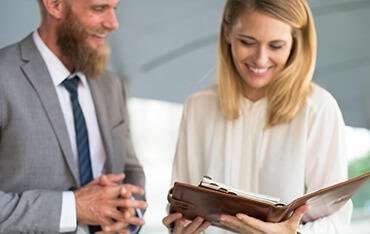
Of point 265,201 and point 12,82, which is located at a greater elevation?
point 12,82

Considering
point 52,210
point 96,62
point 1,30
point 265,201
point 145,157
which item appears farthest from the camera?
point 145,157

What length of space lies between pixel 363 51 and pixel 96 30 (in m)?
3.07

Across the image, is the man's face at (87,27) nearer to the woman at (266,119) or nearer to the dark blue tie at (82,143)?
the dark blue tie at (82,143)

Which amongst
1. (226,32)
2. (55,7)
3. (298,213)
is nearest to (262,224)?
(298,213)

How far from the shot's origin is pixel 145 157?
367cm

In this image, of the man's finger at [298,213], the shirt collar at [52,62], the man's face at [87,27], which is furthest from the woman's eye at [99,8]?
the man's finger at [298,213]

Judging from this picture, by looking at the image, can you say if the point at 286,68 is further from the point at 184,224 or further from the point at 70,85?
the point at 70,85

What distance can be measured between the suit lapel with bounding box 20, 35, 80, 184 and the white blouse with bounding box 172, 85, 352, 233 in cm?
48

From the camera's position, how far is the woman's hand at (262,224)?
1275 millimetres

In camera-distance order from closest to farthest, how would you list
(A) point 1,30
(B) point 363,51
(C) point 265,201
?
(C) point 265,201 → (A) point 1,30 → (B) point 363,51

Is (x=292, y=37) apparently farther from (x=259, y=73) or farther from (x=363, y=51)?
(x=363, y=51)

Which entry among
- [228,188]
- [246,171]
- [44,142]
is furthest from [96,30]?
[228,188]

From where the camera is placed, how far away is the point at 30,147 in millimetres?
1700

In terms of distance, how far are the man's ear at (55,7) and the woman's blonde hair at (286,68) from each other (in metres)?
0.75
